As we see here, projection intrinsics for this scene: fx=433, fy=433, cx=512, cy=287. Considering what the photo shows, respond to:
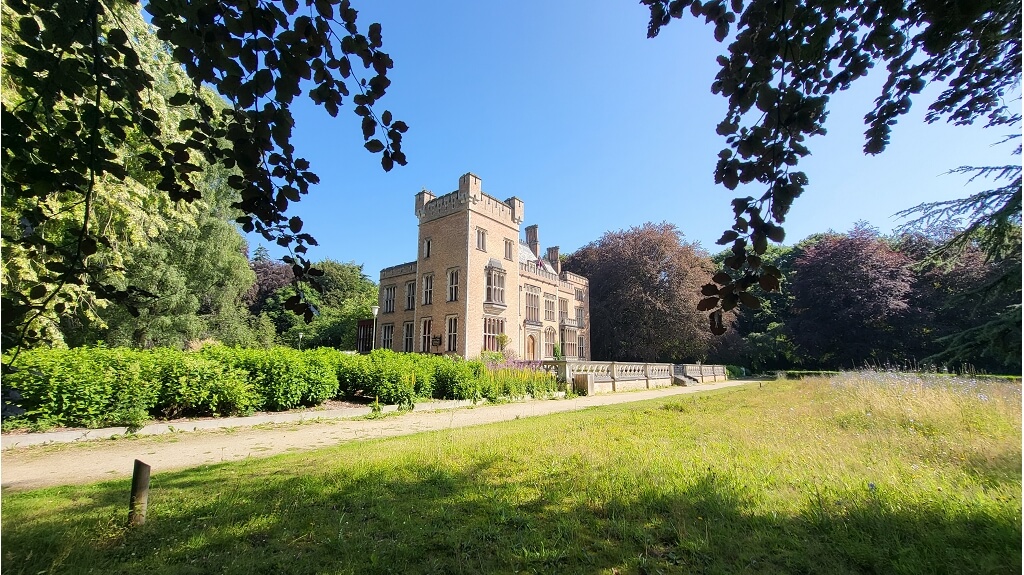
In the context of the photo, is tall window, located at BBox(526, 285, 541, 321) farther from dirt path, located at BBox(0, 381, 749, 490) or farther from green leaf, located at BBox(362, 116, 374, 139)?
green leaf, located at BBox(362, 116, 374, 139)

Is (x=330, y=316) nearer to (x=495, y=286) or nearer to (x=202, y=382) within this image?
(x=495, y=286)

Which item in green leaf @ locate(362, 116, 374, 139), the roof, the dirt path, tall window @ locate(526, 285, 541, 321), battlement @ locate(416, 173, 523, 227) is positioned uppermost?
battlement @ locate(416, 173, 523, 227)

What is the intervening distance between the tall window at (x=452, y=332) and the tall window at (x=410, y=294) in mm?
4760

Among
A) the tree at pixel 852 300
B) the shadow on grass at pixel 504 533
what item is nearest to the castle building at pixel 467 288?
the tree at pixel 852 300

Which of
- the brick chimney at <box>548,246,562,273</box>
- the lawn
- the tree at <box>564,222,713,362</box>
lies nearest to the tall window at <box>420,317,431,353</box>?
the brick chimney at <box>548,246,562,273</box>

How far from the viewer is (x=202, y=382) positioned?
30.1 feet

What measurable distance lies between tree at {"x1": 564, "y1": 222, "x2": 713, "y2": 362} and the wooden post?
36251 millimetres

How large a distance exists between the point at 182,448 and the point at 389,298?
2538cm

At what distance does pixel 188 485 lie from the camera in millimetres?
4375

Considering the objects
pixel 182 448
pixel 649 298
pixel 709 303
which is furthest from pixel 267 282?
pixel 709 303

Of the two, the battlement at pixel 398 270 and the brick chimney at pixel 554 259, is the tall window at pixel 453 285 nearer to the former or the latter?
the battlement at pixel 398 270

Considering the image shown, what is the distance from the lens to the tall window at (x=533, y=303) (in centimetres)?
3180

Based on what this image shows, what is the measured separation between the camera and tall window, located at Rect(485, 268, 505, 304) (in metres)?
27.3

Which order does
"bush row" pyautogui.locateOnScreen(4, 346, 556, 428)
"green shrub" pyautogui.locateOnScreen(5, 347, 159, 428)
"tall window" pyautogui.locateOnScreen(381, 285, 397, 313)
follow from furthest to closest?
"tall window" pyautogui.locateOnScreen(381, 285, 397, 313)
"bush row" pyautogui.locateOnScreen(4, 346, 556, 428)
"green shrub" pyautogui.locateOnScreen(5, 347, 159, 428)
